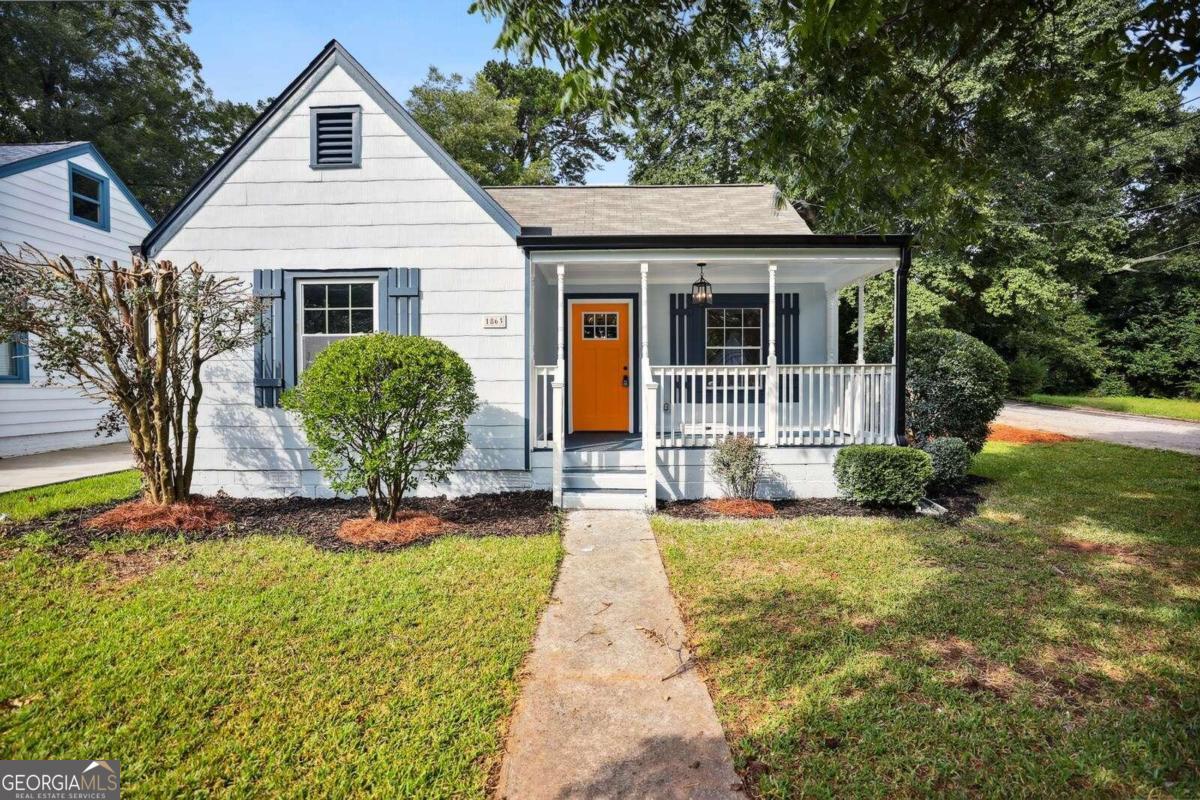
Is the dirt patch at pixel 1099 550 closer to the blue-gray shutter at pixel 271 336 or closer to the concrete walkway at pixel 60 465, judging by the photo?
the blue-gray shutter at pixel 271 336

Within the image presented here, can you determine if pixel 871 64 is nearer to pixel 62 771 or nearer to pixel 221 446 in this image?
pixel 62 771

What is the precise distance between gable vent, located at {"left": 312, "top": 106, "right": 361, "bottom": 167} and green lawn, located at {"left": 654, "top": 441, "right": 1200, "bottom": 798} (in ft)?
17.8

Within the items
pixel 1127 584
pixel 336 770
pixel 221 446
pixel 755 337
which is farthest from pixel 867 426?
pixel 221 446

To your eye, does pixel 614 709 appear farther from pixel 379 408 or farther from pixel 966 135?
pixel 966 135

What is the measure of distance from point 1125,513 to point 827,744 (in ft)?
20.0

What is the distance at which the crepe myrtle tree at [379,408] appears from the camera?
508cm

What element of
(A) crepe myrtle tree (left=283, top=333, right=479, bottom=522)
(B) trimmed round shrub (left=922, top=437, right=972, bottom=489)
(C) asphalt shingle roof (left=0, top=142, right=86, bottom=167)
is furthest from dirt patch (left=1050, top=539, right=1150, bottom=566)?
(C) asphalt shingle roof (left=0, top=142, right=86, bottom=167)

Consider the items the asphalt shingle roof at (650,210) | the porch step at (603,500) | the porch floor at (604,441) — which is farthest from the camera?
the asphalt shingle roof at (650,210)

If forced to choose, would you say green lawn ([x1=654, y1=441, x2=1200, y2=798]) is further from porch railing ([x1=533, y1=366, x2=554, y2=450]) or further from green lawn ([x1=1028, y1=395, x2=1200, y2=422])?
green lawn ([x1=1028, y1=395, x2=1200, y2=422])

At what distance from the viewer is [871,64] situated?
4121 millimetres

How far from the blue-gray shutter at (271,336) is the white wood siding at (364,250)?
15cm

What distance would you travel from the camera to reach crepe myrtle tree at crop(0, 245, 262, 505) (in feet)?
16.5

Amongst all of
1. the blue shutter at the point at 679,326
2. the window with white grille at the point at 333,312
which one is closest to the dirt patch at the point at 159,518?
the window with white grille at the point at 333,312

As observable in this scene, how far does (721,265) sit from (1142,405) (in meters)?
18.3
